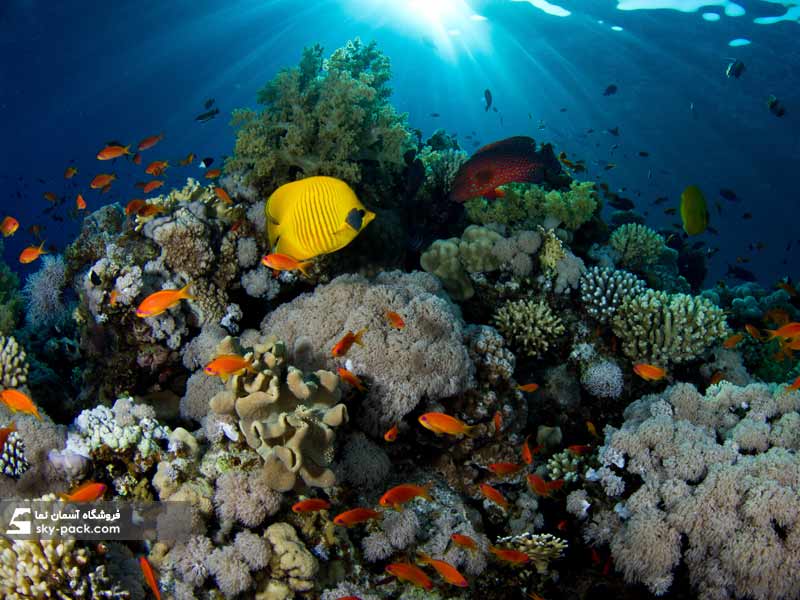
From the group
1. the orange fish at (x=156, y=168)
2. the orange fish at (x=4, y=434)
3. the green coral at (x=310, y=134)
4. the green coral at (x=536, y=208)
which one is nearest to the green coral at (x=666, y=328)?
the green coral at (x=536, y=208)

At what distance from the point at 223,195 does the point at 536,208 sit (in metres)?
4.12

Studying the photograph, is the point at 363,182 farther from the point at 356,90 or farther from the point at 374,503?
the point at 374,503

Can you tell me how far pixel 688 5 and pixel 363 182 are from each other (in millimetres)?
28600

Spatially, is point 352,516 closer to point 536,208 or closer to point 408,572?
point 408,572

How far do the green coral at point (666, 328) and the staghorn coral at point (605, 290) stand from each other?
12 centimetres

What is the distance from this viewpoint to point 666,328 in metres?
5.14

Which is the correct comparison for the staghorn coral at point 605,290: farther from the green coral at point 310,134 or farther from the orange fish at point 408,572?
the orange fish at point 408,572

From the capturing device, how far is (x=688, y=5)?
23906 millimetres

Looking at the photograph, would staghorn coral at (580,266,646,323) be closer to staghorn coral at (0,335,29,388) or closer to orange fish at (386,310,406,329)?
orange fish at (386,310,406,329)

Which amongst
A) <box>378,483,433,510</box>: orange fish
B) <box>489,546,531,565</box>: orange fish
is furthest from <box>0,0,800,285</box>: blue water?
<box>378,483,433,510</box>: orange fish

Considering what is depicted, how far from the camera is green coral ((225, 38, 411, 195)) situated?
5.05 m

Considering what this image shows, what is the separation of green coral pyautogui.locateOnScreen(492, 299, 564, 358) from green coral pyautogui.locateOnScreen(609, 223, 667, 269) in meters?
2.70

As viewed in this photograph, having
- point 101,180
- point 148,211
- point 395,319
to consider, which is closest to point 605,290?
point 395,319

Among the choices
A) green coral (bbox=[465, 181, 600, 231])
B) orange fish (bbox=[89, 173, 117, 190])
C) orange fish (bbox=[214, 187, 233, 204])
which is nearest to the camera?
orange fish (bbox=[214, 187, 233, 204])
